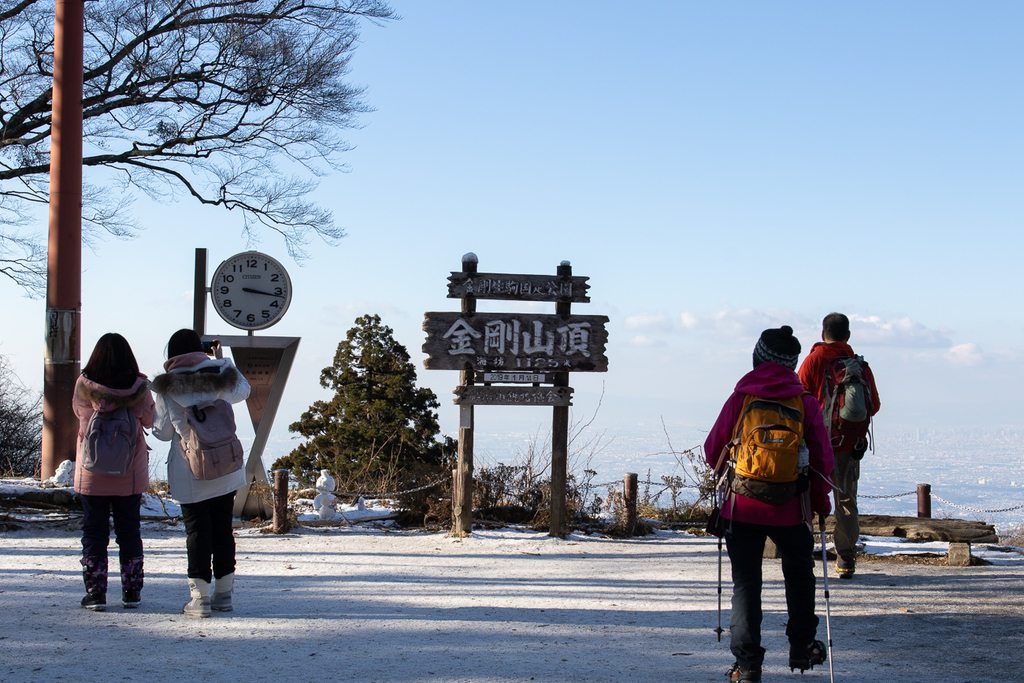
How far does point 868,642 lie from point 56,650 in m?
4.87

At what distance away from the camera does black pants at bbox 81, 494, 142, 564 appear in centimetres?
557

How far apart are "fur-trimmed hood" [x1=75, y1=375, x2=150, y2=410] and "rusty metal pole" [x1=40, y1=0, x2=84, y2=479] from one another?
567 cm

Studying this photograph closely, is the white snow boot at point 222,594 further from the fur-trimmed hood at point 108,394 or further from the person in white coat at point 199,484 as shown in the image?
the fur-trimmed hood at point 108,394

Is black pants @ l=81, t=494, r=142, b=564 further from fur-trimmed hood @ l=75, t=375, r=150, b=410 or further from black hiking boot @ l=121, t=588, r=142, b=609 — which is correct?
fur-trimmed hood @ l=75, t=375, r=150, b=410

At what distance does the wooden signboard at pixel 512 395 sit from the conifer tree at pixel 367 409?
1083 cm

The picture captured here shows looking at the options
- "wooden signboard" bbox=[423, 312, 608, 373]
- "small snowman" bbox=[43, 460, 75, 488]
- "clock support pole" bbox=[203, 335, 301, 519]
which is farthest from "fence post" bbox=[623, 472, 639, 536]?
"small snowman" bbox=[43, 460, 75, 488]

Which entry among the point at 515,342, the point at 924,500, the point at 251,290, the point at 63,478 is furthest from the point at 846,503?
the point at 63,478

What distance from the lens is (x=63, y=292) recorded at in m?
10.7

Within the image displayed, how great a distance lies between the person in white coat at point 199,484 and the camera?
5.38 m

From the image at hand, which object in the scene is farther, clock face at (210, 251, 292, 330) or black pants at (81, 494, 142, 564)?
clock face at (210, 251, 292, 330)

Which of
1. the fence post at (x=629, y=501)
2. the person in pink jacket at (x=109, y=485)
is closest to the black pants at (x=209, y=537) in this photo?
the person in pink jacket at (x=109, y=485)

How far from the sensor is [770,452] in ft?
14.1

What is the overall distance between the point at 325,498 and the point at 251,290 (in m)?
2.50

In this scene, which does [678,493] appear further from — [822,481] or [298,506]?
[822,481]
